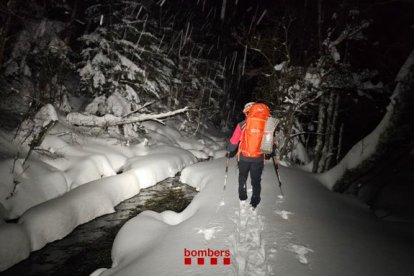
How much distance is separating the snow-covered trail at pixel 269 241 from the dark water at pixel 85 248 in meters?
0.83

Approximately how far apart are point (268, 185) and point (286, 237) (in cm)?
380

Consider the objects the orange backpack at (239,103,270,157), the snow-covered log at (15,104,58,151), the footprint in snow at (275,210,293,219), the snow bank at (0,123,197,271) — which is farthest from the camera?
the snow-covered log at (15,104,58,151)

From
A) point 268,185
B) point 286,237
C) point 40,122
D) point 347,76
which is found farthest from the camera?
point 347,76

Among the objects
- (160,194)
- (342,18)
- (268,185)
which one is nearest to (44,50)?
(160,194)

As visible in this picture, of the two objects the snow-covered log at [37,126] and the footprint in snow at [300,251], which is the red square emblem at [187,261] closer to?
the footprint in snow at [300,251]

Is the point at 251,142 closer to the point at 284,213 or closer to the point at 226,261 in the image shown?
the point at 284,213

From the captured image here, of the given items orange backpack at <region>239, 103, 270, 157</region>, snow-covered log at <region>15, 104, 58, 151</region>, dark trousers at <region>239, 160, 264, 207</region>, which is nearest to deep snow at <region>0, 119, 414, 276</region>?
dark trousers at <region>239, 160, 264, 207</region>

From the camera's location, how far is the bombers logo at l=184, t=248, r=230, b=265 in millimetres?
4164

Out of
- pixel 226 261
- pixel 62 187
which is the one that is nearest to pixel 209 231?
pixel 226 261

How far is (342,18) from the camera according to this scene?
10539 millimetres

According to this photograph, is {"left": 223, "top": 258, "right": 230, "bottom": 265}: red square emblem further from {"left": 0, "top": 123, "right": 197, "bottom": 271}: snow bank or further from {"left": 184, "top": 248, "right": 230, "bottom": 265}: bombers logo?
{"left": 0, "top": 123, "right": 197, "bottom": 271}: snow bank

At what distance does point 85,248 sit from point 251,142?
457cm

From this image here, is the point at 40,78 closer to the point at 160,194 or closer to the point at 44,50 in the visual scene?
the point at 44,50

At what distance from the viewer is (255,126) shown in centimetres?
572
